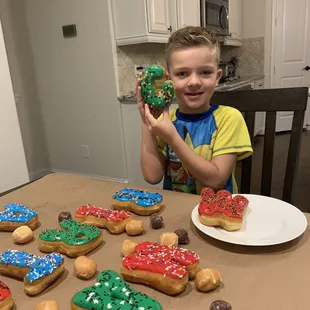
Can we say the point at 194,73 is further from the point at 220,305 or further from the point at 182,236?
the point at 220,305

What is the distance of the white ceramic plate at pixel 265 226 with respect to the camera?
26.4 inches

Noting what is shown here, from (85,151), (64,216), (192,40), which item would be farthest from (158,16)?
(64,216)

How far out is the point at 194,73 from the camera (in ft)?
3.30

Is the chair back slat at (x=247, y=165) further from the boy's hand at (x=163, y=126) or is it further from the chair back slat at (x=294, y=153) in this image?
the boy's hand at (x=163, y=126)

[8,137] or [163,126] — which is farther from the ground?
[163,126]

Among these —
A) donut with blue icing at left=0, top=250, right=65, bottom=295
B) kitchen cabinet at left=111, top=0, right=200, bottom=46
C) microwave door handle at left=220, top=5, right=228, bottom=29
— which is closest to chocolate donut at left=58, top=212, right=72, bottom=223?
donut with blue icing at left=0, top=250, right=65, bottom=295

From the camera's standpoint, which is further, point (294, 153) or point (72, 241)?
point (294, 153)

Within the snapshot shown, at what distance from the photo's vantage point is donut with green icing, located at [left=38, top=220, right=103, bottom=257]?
2.16ft

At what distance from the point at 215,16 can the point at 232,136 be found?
9.69ft

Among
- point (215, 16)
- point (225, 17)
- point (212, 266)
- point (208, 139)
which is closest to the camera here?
point (212, 266)

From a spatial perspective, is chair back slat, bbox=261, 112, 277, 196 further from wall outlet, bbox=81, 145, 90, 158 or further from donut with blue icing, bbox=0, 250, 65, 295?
wall outlet, bbox=81, 145, 90, 158

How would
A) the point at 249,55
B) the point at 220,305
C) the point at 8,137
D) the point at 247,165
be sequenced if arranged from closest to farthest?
the point at 220,305, the point at 247,165, the point at 8,137, the point at 249,55

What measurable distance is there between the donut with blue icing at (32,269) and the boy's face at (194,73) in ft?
2.16

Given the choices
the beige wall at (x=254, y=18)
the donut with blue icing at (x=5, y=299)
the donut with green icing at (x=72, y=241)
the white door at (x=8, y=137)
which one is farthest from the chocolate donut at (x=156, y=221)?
the beige wall at (x=254, y=18)
